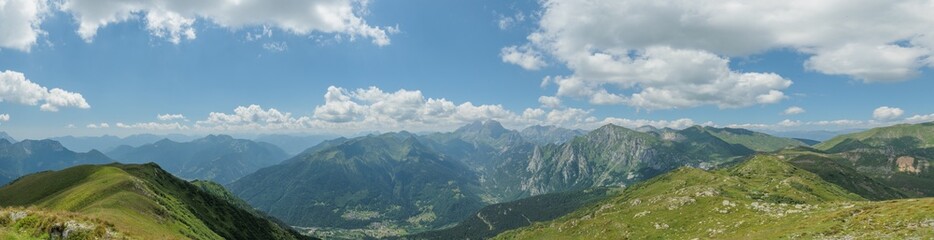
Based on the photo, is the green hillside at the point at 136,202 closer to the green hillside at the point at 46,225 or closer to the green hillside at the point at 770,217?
the green hillside at the point at 46,225

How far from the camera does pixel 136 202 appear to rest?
278ft

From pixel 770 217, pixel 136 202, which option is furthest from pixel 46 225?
pixel 770 217

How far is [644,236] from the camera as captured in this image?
160 metres

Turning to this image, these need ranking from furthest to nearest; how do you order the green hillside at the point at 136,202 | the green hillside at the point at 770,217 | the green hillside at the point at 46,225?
the green hillside at the point at 136,202, the green hillside at the point at 770,217, the green hillside at the point at 46,225

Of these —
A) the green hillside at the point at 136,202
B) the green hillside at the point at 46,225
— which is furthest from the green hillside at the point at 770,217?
the green hillside at the point at 136,202

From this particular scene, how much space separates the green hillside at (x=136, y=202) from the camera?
2825 inches

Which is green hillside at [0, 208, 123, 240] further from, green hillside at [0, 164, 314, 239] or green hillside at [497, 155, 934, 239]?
green hillside at [497, 155, 934, 239]

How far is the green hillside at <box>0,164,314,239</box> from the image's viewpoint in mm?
71750

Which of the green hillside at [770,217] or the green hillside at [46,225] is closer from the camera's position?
the green hillside at [46,225]

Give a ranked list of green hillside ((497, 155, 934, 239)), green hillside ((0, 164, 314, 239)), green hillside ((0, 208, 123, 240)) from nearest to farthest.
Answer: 1. green hillside ((0, 208, 123, 240))
2. green hillside ((497, 155, 934, 239))
3. green hillside ((0, 164, 314, 239))

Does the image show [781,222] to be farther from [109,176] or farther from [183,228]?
[109,176]

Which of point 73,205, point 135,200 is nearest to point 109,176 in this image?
point 73,205

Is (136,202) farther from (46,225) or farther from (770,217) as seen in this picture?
(770,217)

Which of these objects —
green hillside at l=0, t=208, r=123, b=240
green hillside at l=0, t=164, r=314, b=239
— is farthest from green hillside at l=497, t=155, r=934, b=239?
green hillside at l=0, t=164, r=314, b=239
